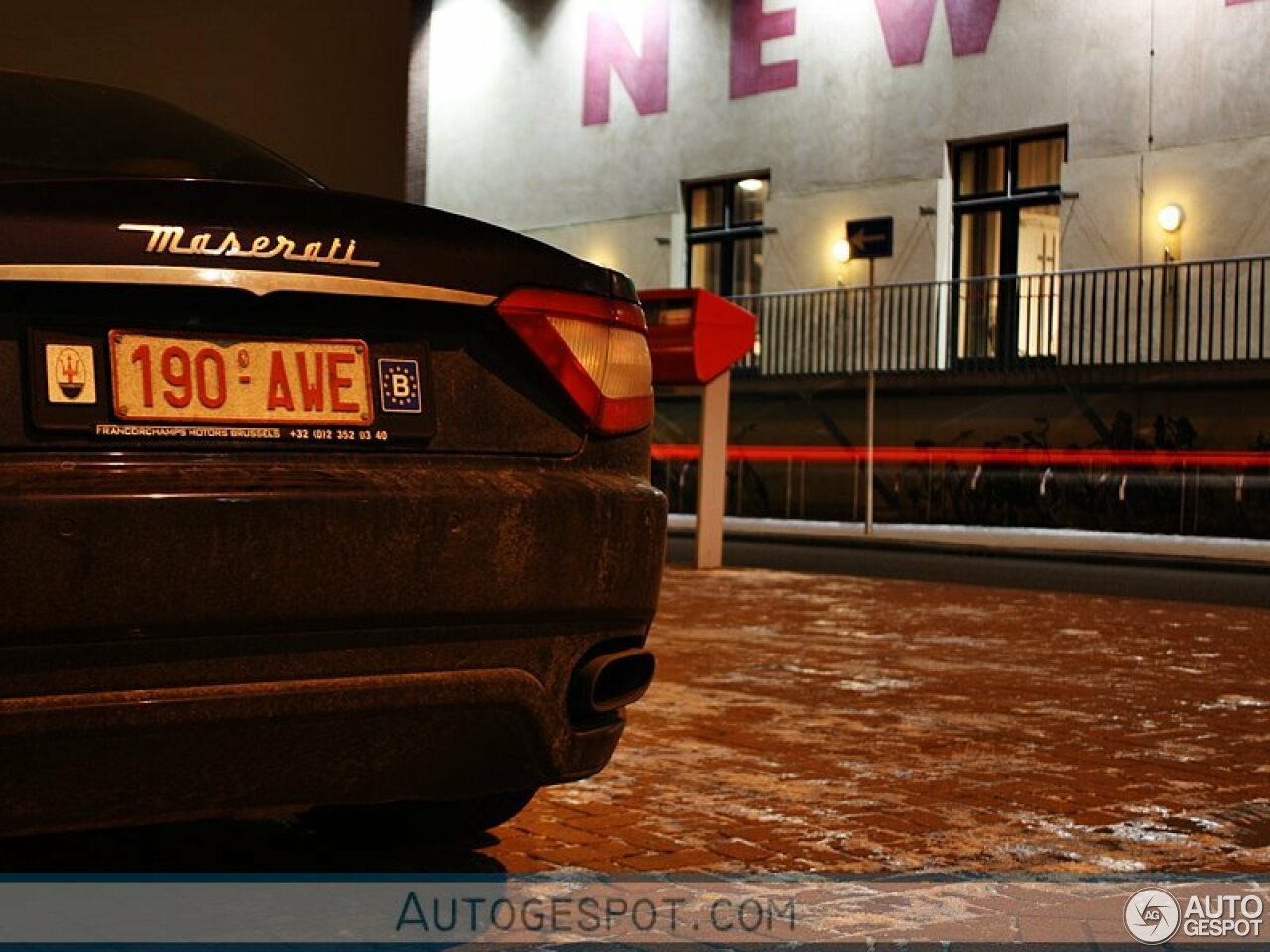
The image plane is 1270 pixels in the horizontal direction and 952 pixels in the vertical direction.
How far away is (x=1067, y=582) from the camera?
43.7 ft

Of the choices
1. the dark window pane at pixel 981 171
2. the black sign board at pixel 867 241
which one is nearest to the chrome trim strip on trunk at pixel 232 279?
the black sign board at pixel 867 241

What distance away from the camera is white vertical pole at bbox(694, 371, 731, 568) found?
13406 millimetres

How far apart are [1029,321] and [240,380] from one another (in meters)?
22.2

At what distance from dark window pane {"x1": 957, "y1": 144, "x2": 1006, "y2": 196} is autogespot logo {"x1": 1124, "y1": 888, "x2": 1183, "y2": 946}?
872 inches

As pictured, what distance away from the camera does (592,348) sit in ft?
10.7

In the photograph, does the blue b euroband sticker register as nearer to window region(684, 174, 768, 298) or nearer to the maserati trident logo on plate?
the maserati trident logo on plate

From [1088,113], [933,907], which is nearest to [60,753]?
[933,907]

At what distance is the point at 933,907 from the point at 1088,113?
2135cm

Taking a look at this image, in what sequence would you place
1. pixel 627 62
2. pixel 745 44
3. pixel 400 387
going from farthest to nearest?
pixel 627 62 → pixel 745 44 → pixel 400 387

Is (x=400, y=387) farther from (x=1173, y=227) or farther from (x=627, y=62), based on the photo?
(x=627, y=62)

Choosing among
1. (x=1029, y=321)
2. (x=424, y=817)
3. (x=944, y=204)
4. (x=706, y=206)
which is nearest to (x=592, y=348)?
(x=424, y=817)

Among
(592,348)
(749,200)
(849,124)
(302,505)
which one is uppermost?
(849,124)

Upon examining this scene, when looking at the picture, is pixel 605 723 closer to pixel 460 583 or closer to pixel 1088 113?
pixel 460 583

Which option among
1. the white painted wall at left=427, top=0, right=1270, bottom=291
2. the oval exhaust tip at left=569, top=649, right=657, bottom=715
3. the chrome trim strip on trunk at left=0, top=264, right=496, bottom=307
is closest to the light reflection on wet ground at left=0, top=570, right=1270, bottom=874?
Result: the oval exhaust tip at left=569, top=649, right=657, bottom=715
